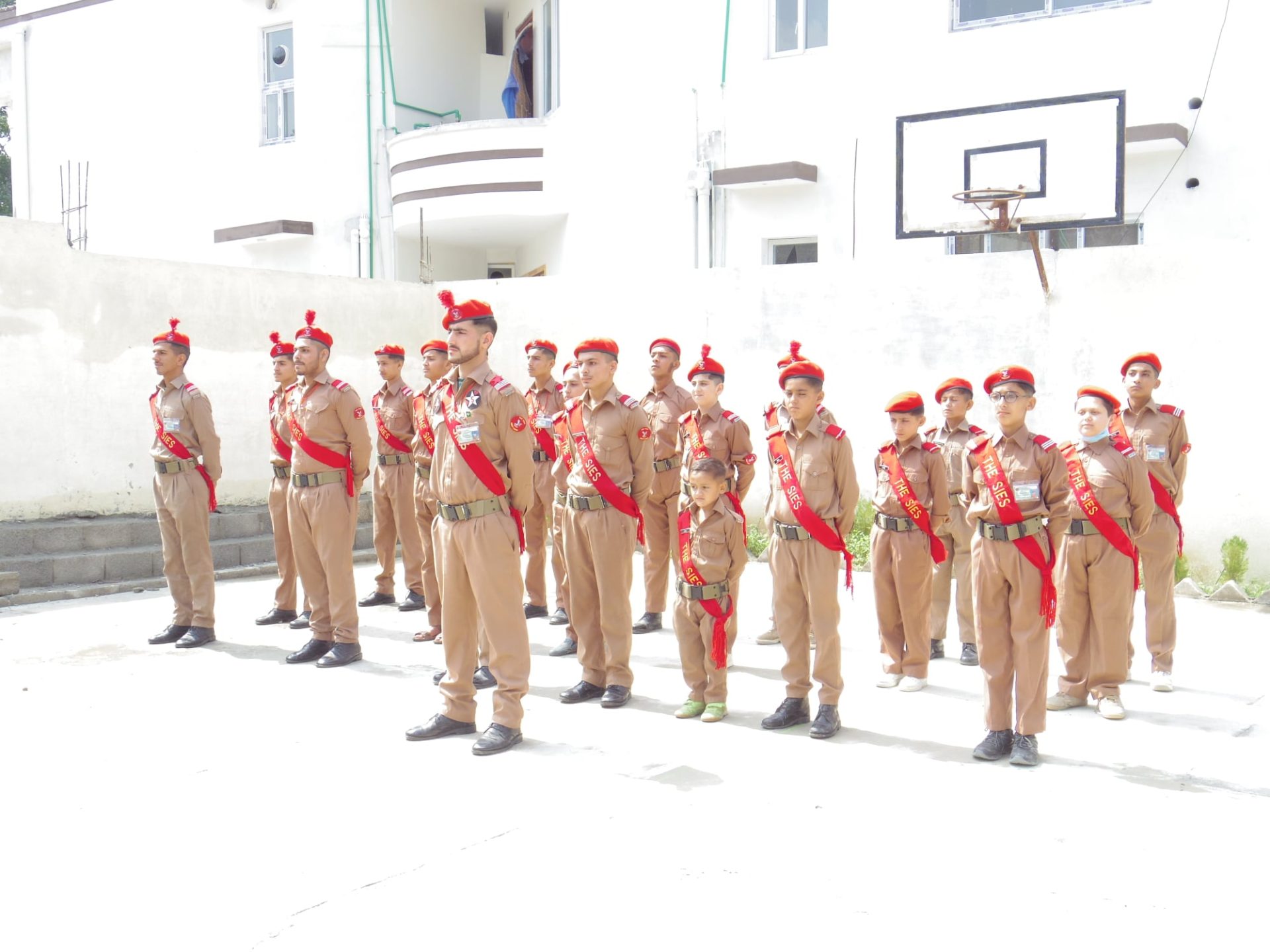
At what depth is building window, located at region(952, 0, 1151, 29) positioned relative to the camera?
1267cm

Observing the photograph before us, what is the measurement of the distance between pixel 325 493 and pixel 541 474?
1952 mm

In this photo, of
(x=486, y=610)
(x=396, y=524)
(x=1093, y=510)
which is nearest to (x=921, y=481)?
(x=1093, y=510)

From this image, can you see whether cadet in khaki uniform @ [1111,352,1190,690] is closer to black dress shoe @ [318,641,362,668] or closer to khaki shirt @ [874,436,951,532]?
khaki shirt @ [874,436,951,532]

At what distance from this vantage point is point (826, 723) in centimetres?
598

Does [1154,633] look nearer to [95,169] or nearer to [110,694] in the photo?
[110,694]

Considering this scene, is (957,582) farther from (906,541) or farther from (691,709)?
(691,709)

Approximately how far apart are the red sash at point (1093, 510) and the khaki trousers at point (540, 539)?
13.0ft

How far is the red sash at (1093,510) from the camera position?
640cm

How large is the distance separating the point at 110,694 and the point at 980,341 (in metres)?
7.83

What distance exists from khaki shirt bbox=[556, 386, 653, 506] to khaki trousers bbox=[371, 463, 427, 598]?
3.05 m

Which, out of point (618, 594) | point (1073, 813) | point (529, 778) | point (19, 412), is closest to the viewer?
point (1073, 813)

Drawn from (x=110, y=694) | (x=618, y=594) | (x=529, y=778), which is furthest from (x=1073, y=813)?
(x=110, y=694)

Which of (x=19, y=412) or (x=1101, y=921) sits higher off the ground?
(x=19, y=412)

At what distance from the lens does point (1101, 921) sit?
382 cm
